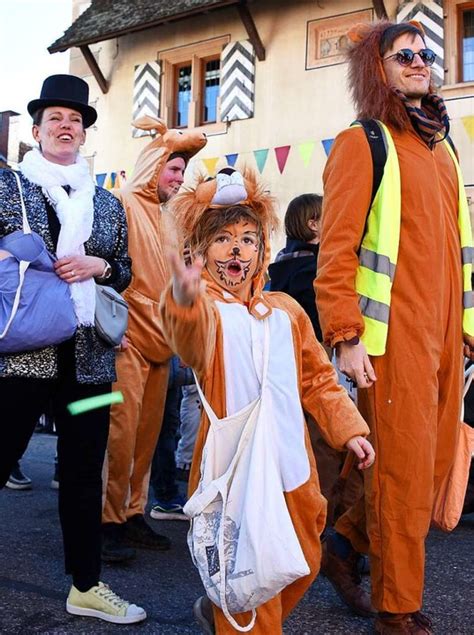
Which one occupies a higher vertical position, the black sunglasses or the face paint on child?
the black sunglasses

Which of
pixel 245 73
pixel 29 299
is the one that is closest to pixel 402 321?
pixel 29 299

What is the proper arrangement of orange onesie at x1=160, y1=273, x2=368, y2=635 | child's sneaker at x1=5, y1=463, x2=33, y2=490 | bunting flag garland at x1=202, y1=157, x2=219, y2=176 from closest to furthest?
orange onesie at x1=160, y1=273, x2=368, y2=635 < child's sneaker at x1=5, y1=463, x2=33, y2=490 < bunting flag garland at x1=202, y1=157, x2=219, y2=176

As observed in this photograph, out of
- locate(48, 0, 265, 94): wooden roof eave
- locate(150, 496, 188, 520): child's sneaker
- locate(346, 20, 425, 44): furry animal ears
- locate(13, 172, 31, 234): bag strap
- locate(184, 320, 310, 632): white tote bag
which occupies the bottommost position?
locate(150, 496, 188, 520): child's sneaker

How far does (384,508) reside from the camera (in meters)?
2.48

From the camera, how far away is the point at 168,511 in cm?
430

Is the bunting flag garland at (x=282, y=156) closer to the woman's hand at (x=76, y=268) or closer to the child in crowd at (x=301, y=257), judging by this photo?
the child in crowd at (x=301, y=257)

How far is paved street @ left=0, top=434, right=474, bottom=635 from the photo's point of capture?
2592mm

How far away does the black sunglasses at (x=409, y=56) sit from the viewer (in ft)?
8.87

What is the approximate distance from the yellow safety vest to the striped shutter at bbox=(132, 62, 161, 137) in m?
12.2

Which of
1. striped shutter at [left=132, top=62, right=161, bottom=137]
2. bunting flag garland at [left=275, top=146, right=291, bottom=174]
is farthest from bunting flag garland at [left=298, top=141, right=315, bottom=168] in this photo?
striped shutter at [left=132, top=62, right=161, bottom=137]

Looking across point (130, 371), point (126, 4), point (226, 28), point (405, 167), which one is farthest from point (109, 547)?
point (126, 4)

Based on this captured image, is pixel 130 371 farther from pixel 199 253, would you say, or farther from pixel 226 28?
pixel 226 28

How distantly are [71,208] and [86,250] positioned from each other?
0.58 ft

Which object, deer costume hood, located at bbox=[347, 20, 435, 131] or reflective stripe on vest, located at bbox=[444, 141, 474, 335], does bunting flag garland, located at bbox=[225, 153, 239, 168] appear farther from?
reflective stripe on vest, located at bbox=[444, 141, 474, 335]
